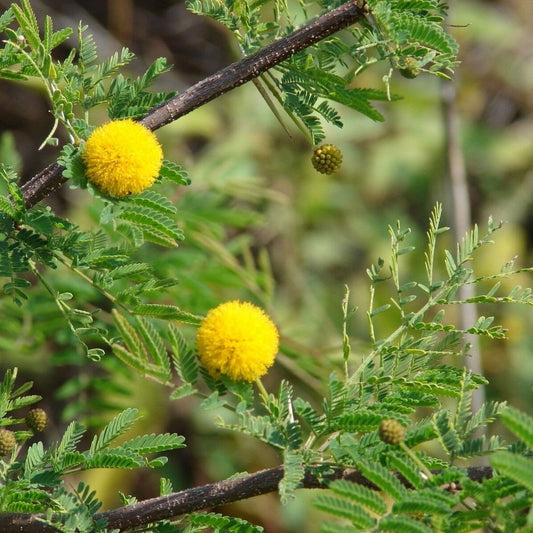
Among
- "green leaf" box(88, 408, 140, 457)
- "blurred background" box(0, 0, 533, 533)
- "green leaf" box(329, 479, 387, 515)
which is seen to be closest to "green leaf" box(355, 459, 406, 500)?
"green leaf" box(329, 479, 387, 515)

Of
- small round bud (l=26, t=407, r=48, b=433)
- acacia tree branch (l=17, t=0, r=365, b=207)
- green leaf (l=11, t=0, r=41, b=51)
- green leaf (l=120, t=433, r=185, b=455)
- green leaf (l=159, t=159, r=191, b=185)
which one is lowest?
green leaf (l=120, t=433, r=185, b=455)

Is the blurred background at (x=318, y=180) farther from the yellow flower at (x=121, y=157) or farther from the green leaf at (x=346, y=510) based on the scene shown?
the green leaf at (x=346, y=510)

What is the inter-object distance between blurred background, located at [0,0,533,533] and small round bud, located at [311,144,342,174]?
191 centimetres

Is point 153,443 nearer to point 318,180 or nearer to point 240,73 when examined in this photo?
point 240,73

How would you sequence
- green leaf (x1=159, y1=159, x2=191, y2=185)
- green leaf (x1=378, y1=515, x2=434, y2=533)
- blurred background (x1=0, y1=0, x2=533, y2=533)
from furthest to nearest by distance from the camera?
blurred background (x1=0, y1=0, x2=533, y2=533), green leaf (x1=159, y1=159, x2=191, y2=185), green leaf (x1=378, y1=515, x2=434, y2=533)

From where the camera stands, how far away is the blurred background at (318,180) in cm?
420

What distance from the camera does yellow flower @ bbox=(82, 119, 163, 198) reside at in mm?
1315

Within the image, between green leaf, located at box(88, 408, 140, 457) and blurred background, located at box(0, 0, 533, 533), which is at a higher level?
green leaf, located at box(88, 408, 140, 457)

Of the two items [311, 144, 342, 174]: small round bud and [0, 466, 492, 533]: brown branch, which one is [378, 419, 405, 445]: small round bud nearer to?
[0, 466, 492, 533]: brown branch

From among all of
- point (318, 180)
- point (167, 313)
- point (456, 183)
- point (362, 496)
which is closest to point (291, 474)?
point (362, 496)

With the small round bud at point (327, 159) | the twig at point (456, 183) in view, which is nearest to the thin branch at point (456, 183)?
the twig at point (456, 183)

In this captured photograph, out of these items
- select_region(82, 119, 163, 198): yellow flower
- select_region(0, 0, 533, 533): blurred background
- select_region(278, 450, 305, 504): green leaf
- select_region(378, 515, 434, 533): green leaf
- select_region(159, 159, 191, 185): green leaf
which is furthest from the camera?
select_region(0, 0, 533, 533): blurred background

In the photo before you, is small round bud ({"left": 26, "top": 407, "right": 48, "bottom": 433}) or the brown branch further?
small round bud ({"left": 26, "top": 407, "right": 48, "bottom": 433})

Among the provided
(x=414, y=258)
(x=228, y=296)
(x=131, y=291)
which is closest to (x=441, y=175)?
(x=414, y=258)
